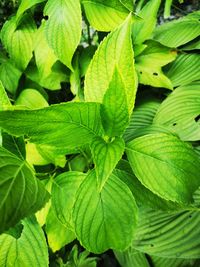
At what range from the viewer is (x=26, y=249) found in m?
0.94

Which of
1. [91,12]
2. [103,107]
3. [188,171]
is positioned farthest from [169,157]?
[91,12]

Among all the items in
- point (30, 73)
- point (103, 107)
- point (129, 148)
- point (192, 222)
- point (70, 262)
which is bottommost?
point (70, 262)

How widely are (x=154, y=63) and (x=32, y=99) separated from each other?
0.53m

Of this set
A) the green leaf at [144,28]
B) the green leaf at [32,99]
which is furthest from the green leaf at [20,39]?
the green leaf at [144,28]

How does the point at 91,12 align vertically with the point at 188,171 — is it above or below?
above

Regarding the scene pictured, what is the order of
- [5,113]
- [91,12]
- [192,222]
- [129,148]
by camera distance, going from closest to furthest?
[5,113] < [129,148] < [192,222] < [91,12]

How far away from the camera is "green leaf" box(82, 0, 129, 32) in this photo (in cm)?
127

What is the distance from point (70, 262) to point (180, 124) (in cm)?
67

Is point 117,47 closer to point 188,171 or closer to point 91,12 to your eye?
point 188,171

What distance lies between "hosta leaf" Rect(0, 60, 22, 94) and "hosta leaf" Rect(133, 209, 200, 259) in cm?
78

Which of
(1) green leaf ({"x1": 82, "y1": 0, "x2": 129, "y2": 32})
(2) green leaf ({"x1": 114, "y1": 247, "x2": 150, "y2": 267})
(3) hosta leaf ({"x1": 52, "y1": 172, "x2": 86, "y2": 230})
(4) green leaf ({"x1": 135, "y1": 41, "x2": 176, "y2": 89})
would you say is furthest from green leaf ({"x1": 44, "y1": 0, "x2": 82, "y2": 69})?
(2) green leaf ({"x1": 114, "y1": 247, "x2": 150, "y2": 267})

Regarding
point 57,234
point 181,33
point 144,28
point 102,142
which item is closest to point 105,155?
point 102,142

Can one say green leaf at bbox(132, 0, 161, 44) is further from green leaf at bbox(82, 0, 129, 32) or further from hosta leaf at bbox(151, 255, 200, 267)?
hosta leaf at bbox(151, 255, 200, 267)

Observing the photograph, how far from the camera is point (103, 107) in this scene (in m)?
0.76
